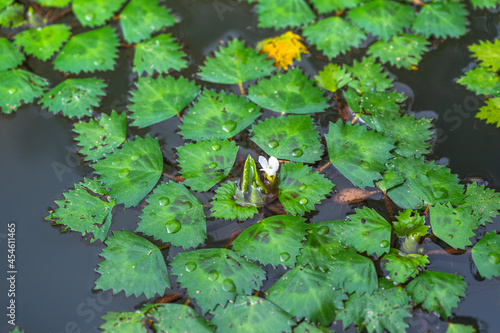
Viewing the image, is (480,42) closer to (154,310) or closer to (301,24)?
(301,24)

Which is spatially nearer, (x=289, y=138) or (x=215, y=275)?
(x=215, y=275)

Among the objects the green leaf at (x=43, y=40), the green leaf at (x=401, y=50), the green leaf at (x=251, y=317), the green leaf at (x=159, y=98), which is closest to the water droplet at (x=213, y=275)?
the green leaf at (x=251, y=317)

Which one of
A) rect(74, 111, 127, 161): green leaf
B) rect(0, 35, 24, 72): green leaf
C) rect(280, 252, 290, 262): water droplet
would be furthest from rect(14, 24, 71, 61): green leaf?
rect(280, 252, 290, 262): water droplet

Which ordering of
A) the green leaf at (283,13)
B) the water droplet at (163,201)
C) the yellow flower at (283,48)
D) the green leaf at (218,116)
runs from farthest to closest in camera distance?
the green leaf at (283,13) < the yellow flower at (283,48) < the green leaf at (218,116) < the water droplet at (163,201)

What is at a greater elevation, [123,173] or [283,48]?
[283,48]

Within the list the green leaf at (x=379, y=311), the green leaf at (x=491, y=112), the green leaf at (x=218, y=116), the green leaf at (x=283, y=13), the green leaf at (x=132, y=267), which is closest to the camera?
the green leaf at (x=379, y=311)

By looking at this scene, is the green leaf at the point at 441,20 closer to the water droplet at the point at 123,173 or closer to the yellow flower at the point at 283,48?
the yellow flower at the point at 283,48

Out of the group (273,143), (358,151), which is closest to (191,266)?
(273,143)

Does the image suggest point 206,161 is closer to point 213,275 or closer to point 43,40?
point 213,275
